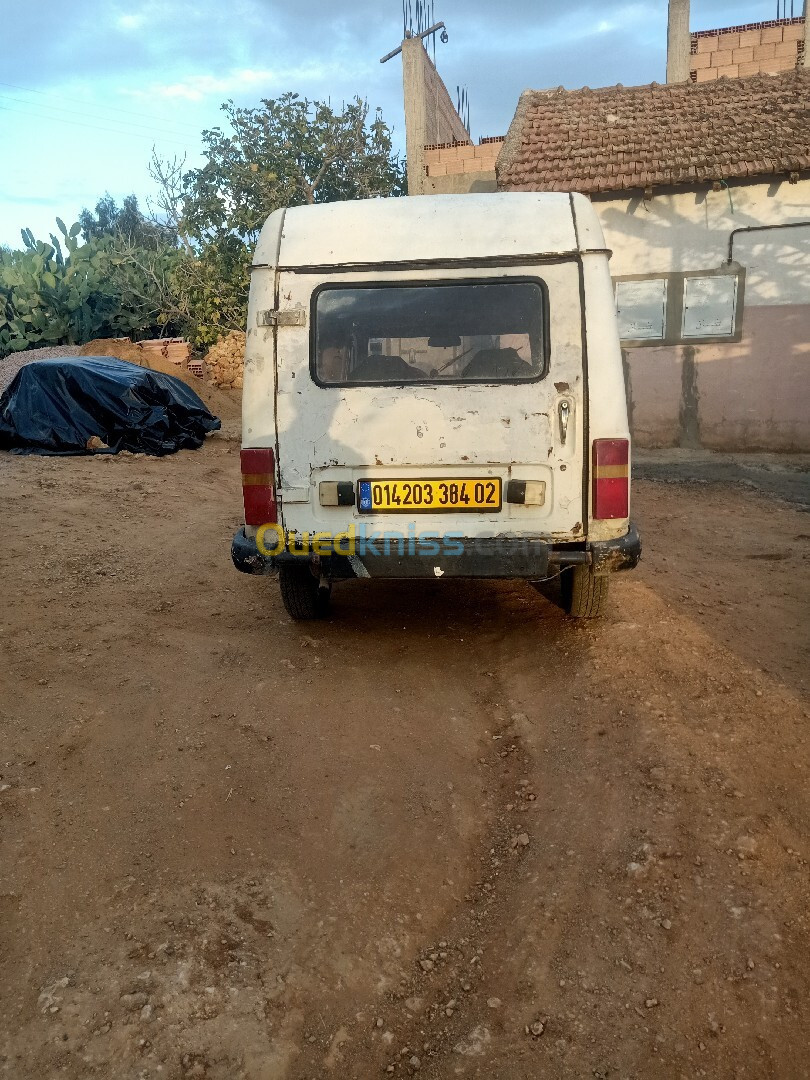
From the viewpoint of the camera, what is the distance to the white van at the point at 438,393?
4129 mm

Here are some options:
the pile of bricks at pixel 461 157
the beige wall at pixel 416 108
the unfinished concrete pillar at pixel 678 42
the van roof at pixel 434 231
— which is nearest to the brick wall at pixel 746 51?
the unfinished concrete pillar at pixel 678 42

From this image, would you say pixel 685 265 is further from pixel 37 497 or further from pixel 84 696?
pixel 84 696

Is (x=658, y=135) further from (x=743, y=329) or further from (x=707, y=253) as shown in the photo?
(x=743, y=329)

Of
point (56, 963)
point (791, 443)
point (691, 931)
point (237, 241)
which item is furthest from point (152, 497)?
point (237, 241)

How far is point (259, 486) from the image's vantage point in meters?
4.30

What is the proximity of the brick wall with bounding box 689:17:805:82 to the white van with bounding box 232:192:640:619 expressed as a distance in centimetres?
1531

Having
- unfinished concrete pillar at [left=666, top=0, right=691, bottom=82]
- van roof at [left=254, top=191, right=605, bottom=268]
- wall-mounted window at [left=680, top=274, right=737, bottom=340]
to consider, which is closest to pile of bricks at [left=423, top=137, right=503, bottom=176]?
unfinished concrete pillar at [left=666, top=0, right=691, bottom=82]

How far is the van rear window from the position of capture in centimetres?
422

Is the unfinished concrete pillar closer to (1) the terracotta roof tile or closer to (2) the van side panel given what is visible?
(1) the terracotta roof tile

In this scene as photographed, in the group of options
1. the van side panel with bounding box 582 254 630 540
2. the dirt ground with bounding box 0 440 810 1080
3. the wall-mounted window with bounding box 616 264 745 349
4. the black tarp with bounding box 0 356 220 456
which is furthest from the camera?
the wall-mounted window with bounding box 616 264 745 349

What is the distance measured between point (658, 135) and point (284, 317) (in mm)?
10393

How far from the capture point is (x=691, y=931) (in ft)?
7.88

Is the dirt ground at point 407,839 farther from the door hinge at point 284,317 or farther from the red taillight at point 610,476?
the door hinge at point 284,317

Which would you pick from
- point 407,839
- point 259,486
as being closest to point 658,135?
point 259,486
